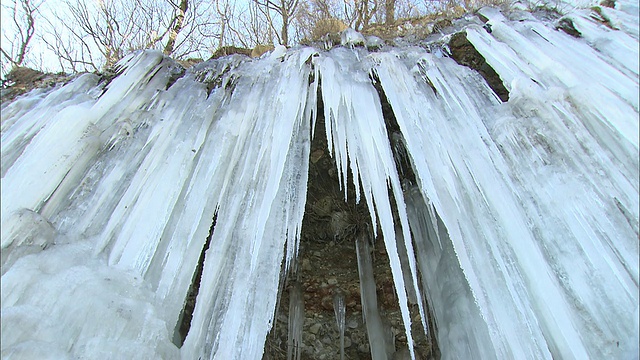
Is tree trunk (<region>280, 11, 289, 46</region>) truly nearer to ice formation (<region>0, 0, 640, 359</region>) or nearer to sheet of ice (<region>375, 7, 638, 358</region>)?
ice formation (<region>0, 0, 640, 359</region>)

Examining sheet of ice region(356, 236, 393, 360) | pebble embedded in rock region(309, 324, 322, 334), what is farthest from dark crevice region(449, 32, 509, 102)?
pebble embedded in rock region(309, 324, 322, 334)

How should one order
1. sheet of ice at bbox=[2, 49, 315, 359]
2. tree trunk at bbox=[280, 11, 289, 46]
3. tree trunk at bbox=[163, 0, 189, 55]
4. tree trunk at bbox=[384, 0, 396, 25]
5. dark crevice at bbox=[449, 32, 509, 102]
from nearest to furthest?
sheet of ice at bbox=[2, 49, 315, 359]
dark crevice at bbox=[449, 32, 509, 102]
tree trunk at bbox=[384, 0, 396, 25]
tree trunk at bbox=[280, 11, 289, 46]
tree trunk at bbox=[163, 0, 189, 55]

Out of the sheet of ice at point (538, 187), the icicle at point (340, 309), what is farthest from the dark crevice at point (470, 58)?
the icicle at point (340, 309)

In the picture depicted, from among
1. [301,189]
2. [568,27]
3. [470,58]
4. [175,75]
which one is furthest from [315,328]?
[568,27]

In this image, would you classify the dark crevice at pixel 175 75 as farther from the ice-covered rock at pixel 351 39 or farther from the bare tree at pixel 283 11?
the bare tree at pixel 283 11

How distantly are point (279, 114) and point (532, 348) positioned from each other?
168cm

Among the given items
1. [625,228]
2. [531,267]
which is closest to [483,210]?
[531,267]

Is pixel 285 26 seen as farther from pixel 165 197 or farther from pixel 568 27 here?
pixel 165 197

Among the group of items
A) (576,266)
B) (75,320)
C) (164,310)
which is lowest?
(75,320)

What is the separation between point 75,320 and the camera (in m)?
1.72

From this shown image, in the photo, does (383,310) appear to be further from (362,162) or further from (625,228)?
(625,228)

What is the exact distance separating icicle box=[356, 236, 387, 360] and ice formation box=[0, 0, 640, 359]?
0.52m

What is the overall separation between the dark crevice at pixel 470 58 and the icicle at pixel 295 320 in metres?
2.08

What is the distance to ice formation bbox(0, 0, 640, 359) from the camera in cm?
177
